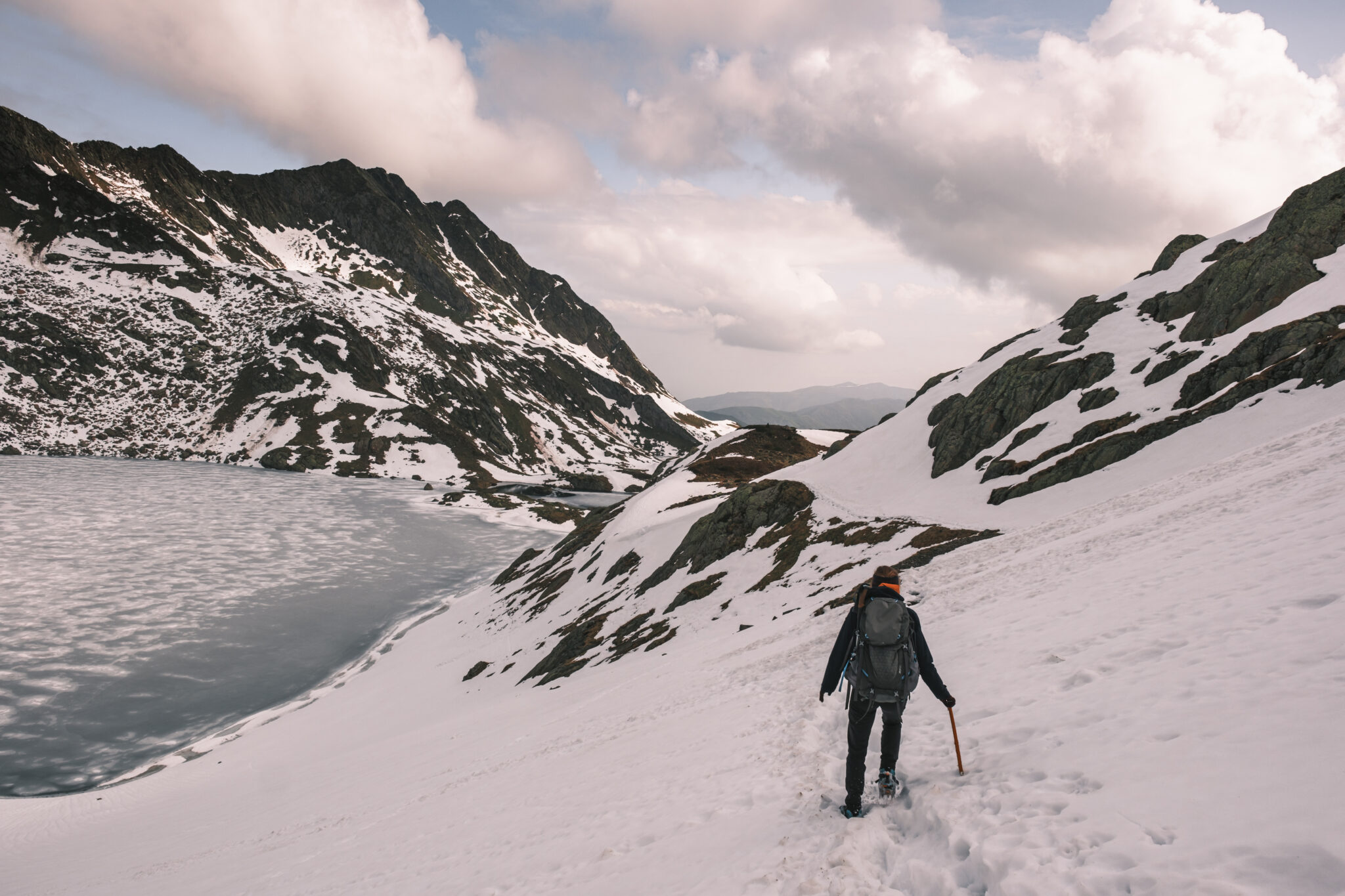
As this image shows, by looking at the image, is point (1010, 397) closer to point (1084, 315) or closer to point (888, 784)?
point (1084, 315)

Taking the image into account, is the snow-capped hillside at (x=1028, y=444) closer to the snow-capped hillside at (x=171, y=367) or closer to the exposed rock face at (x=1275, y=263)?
the exposed rock face at (x=1275, y=263)

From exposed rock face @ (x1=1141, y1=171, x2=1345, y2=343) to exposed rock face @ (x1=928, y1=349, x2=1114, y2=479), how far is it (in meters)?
6.17

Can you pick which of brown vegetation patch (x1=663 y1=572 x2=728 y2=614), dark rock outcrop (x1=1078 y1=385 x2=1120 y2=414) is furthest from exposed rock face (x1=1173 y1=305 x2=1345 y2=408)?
brown vegetation patch (x1=663 y1=572 x2=728 y2=614)

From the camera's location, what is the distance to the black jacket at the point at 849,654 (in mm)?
8227

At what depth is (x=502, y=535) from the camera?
357 feet

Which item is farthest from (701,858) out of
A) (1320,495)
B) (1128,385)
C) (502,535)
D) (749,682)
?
(502,535)

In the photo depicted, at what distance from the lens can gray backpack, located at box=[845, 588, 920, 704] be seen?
818 cm

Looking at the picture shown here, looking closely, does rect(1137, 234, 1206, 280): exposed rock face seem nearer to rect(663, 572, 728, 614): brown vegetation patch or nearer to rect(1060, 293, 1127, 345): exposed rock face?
rect(1060, 293, 1127, 345): exposed rock face

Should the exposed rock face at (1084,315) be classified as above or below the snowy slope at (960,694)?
above

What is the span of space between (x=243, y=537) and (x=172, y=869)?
78.4 metres

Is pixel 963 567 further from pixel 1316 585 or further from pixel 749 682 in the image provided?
pixel 1316 585

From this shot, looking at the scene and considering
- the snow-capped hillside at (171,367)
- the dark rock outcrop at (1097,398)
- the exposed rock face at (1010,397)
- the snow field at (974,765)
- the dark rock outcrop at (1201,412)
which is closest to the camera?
the snow field at (974,765)

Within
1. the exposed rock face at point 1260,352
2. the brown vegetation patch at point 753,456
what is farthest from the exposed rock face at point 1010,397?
the brown vegetation patch at point 753,456

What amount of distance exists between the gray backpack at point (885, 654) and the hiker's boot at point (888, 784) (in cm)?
116
